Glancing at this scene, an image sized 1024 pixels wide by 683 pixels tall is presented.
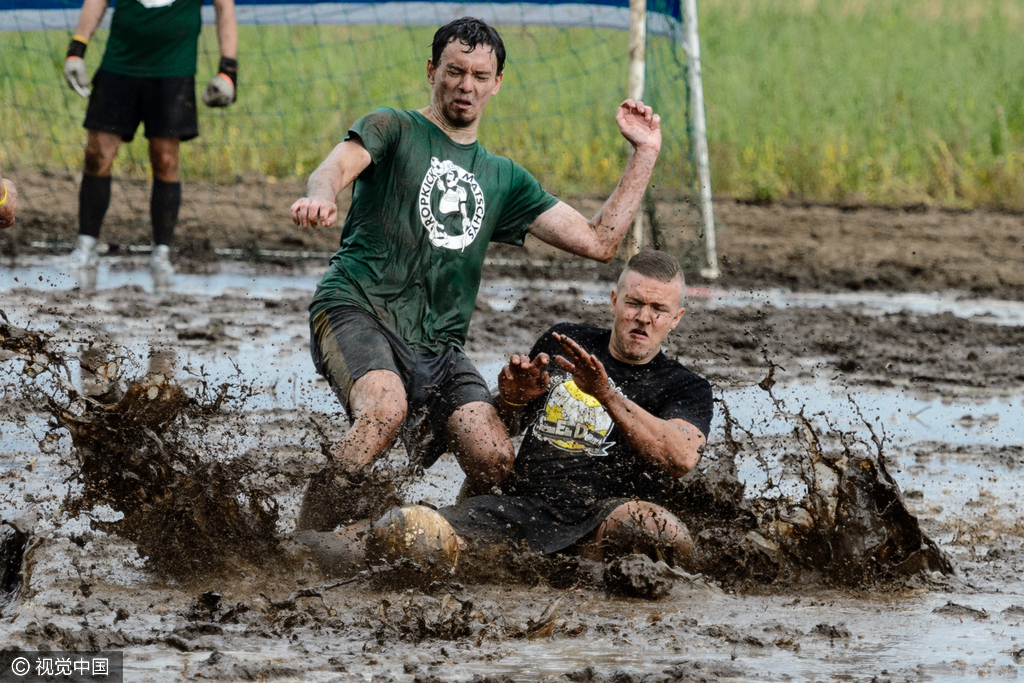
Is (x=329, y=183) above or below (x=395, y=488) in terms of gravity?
above

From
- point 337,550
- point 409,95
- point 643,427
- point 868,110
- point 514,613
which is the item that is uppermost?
point 868,110

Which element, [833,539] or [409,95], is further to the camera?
[409,95]

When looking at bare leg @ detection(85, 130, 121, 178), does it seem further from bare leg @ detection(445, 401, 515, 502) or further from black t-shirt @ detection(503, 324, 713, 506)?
black t-shirt @ detection(503, 324, 713, 506)

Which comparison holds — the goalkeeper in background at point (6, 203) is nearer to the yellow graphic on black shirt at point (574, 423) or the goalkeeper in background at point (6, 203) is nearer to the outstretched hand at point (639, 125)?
the yellow graphic on black shirt at point (574, 423)

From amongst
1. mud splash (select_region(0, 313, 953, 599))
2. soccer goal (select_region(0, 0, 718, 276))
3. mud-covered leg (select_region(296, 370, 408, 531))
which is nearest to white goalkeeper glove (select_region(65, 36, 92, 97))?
soccer goal (select_region(0, 0, 718, 276))

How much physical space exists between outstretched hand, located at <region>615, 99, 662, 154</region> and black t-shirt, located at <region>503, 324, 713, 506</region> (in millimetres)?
876

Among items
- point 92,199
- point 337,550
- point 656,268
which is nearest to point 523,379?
point 656,268

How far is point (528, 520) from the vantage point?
436 centimetres

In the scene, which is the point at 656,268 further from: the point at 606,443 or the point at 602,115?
the point at 602,115

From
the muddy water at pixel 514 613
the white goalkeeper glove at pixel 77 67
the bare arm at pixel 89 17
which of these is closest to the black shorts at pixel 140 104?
the white goalkeeper glove at pixel 77 67

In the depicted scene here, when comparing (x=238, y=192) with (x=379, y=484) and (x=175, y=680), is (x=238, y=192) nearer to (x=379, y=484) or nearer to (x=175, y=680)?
(x=379, y=484)

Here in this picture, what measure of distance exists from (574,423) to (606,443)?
0.13 metres

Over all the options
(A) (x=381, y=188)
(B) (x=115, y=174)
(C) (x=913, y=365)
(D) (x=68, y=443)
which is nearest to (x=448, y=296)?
(A) (x=381, y=188)

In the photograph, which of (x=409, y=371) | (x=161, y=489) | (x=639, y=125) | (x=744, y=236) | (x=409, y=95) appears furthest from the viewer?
(x=409, y=95)
